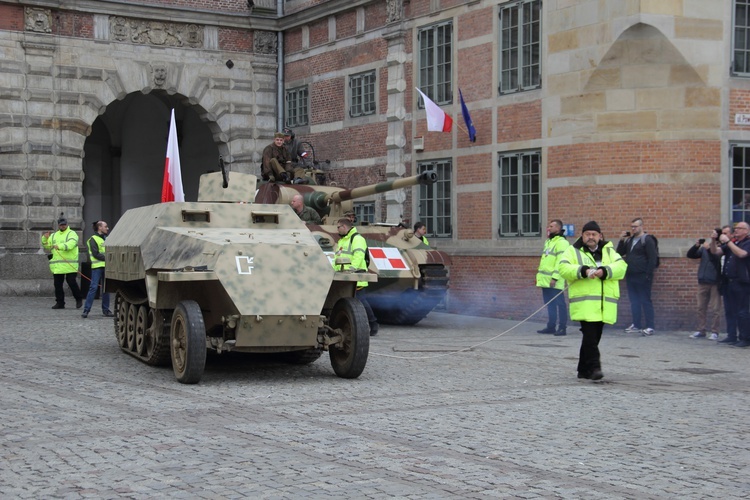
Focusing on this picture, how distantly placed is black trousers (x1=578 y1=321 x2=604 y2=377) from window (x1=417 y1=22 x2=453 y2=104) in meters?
10.9

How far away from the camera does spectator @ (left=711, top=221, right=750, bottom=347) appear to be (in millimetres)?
15016

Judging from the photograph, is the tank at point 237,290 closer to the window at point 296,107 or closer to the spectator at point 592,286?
the spectator at point 592,286

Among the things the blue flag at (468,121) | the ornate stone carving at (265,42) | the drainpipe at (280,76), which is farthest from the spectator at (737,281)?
the ornate stone carving at (265,42)

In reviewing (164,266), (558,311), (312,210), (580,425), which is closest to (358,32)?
(312,210)

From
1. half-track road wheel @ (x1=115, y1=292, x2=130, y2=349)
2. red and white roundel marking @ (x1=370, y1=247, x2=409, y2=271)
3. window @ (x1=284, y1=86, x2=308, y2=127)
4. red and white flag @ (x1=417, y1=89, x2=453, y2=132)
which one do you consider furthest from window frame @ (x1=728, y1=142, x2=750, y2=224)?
window @ (x1=284, y1=86, x2=308, y2=127)

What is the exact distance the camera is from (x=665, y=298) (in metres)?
17.4

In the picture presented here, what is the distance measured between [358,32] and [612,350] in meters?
11.7

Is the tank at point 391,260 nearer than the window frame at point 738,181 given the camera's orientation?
Yes

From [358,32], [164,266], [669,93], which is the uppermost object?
[358,32]

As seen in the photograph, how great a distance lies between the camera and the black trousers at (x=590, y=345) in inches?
428

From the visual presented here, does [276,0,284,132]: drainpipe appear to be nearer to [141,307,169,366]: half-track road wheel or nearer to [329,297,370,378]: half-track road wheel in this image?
[141,307,169,366]: half-track road wheel

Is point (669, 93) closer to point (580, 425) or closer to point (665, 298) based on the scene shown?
point (665, 298)

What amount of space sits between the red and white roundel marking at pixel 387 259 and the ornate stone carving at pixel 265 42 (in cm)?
1106

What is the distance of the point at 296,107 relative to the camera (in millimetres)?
26406
